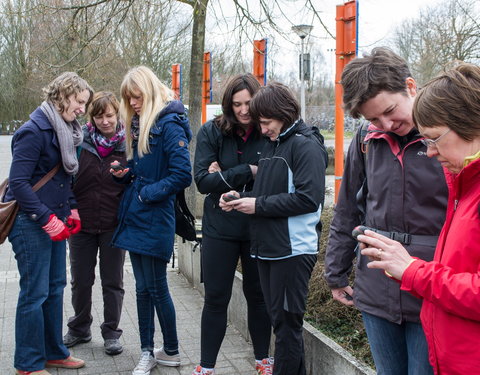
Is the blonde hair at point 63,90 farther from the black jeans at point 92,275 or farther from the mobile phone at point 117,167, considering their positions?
the black jeans at point 92,275

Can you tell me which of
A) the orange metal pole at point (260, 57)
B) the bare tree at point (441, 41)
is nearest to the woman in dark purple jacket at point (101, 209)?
the orange metal pole at point (260, 57)

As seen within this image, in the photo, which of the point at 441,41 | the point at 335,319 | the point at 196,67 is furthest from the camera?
the point at 441,41

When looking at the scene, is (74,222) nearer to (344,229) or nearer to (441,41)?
(344,229)

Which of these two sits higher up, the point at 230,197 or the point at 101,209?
the point at 230,197

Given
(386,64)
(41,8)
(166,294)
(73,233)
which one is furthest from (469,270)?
(41,8)

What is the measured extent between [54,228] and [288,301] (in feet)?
5.05

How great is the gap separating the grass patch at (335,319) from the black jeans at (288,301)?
408 mm

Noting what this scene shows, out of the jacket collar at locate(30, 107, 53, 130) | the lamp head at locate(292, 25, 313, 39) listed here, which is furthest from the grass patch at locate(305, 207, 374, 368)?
the lamp head at locate(292, 25, 313, 39)

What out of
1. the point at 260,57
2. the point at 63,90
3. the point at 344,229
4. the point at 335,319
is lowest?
the point at 335,319

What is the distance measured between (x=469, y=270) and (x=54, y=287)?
114 inches

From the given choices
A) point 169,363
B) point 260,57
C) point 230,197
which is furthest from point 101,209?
point 260,57

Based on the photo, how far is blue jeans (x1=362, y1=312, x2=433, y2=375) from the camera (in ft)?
7.16

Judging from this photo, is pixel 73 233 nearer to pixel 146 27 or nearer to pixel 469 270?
pixel 469 270

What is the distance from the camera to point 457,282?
5.56 feet
